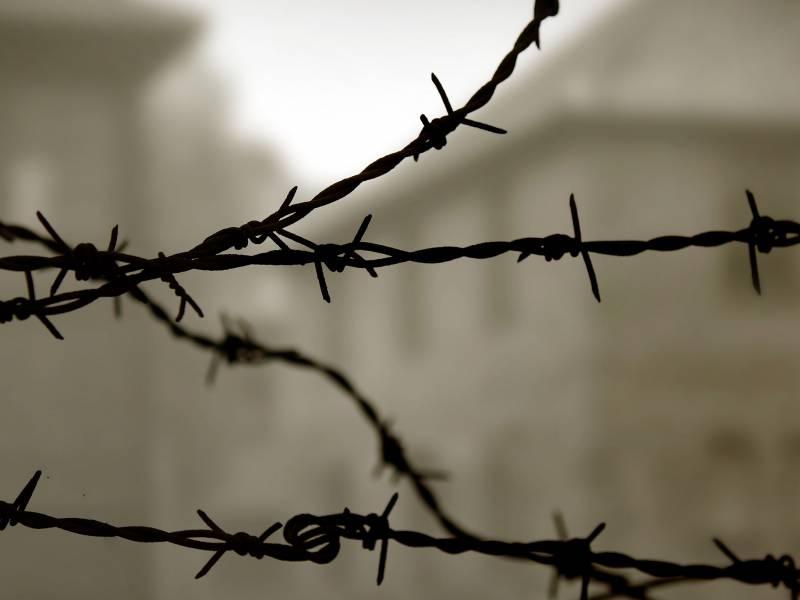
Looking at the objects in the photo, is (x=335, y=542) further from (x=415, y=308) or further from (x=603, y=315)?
(x=603, y=315)

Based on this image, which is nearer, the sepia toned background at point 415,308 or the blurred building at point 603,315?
the sepia toned background at point 415,308

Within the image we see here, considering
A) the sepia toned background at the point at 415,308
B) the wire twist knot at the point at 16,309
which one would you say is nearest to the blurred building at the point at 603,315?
the sepia toned background at the point at 415,308

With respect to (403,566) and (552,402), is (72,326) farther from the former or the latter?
(552,402)

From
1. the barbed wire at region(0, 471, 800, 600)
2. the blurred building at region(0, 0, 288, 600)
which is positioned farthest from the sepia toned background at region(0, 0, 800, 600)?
the barbed wire at region(0, 471, 800, 600)

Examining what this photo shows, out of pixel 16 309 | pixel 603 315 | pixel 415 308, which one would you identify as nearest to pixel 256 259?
pixel 16 309

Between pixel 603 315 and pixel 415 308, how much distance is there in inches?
17.9

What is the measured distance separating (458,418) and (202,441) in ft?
1.70

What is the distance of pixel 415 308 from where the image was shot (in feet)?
5.26

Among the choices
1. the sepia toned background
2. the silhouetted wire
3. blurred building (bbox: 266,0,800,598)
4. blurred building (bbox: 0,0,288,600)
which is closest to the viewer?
the silhouetted wire

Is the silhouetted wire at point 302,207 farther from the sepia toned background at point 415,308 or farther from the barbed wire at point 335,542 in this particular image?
the sepia toned background at point 415,308

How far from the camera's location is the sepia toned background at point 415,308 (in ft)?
4.15

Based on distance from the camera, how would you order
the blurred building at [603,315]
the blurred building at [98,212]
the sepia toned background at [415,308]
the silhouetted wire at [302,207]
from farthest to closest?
the blurred building at [603,315], the sepia toned background at [415,308], the blurred building at [98,212], the silhouetted wire at [302,207]

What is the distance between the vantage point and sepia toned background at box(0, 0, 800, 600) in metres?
1.27

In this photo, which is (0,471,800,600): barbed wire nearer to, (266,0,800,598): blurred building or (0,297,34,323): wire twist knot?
(0,297,34,323): wire twist knot
